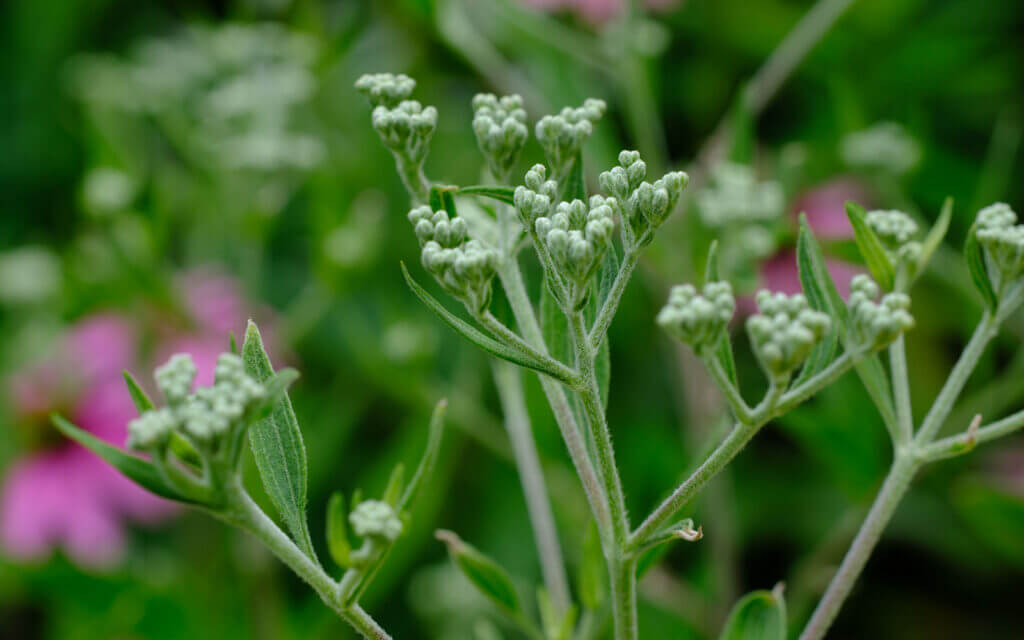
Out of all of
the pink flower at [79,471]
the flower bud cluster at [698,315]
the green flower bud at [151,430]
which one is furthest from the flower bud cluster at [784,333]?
the pink flower at [79,471]

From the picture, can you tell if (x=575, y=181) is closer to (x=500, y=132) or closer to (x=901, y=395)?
(x=500, y=132)

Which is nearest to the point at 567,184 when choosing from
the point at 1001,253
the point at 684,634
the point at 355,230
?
the point at 1001,253

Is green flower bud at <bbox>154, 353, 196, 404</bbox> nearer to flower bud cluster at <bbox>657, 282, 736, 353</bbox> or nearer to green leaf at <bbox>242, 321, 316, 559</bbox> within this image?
green leaf at <bbox>242, 321, 316, 559</bbox>

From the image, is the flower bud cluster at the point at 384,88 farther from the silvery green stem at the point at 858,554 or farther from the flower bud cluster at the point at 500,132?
the silvery green stem at the point at 858,554

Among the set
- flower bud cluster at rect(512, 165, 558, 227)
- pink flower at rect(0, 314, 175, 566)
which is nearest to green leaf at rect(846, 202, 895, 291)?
flower bud cluster at rect(512, 165, 558, 227)

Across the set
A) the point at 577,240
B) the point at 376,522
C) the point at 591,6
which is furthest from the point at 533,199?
the point at 591,6

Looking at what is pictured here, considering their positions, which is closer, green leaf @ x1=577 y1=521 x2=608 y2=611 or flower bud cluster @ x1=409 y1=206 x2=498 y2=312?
flower bud cluster @ x1=409 y1=206 x2=498 y2=312

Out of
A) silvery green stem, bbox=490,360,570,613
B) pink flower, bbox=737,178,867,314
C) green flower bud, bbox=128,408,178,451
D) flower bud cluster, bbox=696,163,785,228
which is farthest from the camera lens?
pink flower, bbox=737,178,867,314
